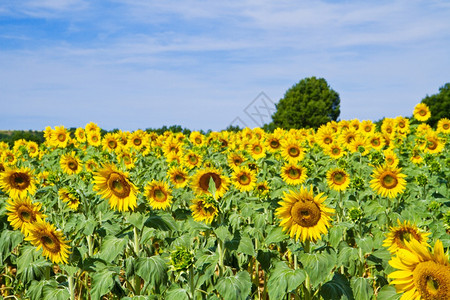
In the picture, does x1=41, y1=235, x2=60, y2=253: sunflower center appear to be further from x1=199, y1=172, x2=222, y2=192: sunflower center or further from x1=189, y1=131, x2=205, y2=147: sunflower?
x1=189, y1=131, x2=205, y2=147: sunflower

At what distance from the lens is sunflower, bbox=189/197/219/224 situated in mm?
4531

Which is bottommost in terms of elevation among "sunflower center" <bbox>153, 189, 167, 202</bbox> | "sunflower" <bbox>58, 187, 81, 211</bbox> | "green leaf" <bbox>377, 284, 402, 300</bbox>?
"green leaf" <bbox>377, 284, 402, 300</bbox>

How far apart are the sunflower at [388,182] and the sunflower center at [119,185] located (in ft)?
12.6

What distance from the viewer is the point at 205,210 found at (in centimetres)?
474

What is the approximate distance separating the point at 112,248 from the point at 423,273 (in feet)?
8.79

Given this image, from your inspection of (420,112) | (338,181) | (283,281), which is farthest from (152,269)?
(420,112)

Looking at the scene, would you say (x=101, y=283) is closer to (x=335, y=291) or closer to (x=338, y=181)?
(x=335, y=291)

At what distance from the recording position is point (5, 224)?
18.9ft

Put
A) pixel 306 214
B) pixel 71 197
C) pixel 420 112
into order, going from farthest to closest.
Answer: pixel 420 112
pixel 71 197
pixel 306 214

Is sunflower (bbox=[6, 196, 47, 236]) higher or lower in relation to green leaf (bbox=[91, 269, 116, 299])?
higher

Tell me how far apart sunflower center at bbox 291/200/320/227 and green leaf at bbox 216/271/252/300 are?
2.46 ft

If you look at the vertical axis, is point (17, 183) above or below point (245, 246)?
above

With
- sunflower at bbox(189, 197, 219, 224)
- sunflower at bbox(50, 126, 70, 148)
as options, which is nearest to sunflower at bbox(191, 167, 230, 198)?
sunflower at bbox(189, 197, 219, 224)

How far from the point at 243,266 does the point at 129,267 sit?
88.6 inches
